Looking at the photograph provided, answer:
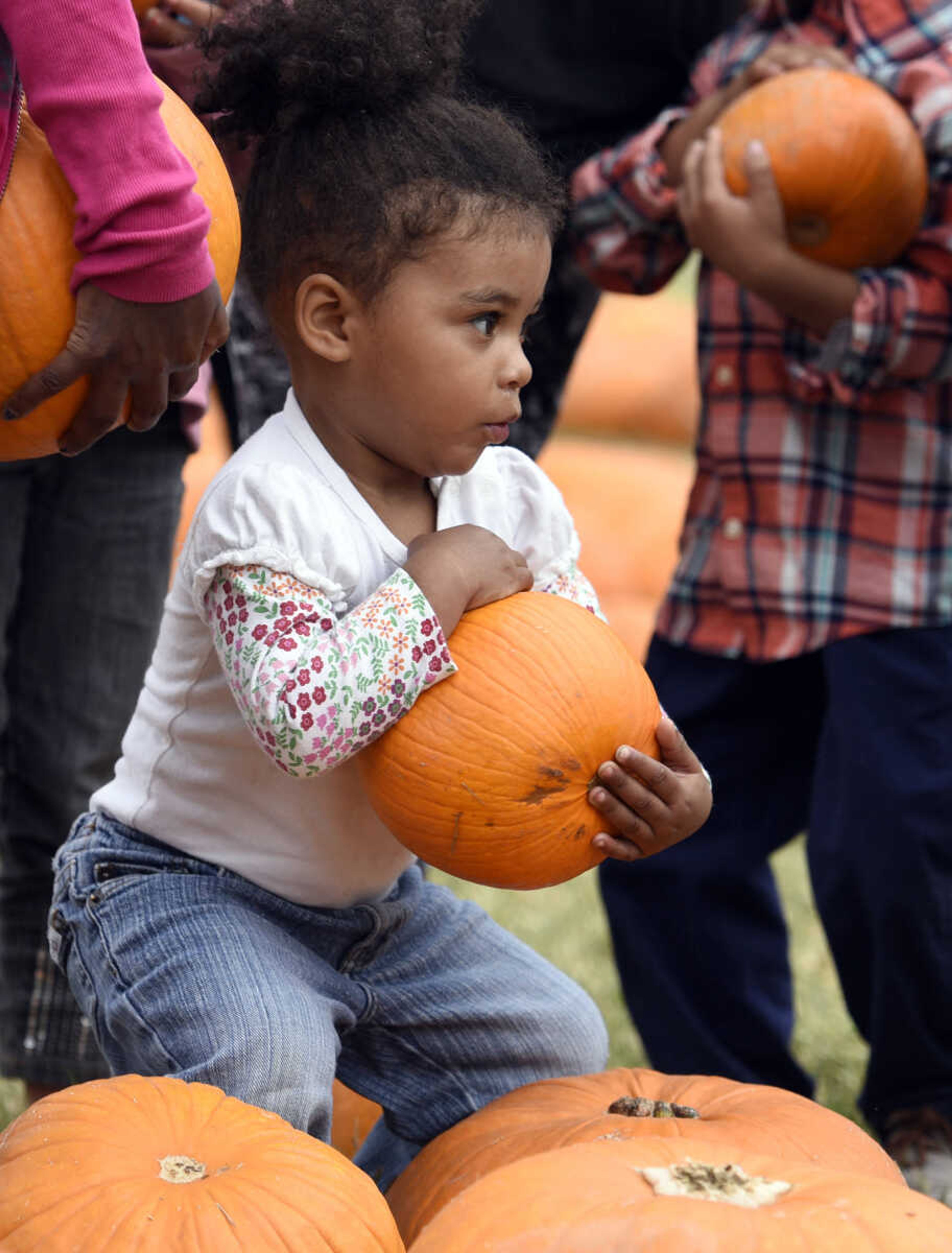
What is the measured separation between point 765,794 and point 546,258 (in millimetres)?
1564

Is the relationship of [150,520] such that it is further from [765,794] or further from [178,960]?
[765,794]

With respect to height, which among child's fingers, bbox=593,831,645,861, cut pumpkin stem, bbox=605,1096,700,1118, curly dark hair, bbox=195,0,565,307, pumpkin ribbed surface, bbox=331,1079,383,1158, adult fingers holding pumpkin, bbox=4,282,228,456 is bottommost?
pumpkin ribbed surface, bbox=331,1079,383,1158

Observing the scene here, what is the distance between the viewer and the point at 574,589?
2564 millimetres

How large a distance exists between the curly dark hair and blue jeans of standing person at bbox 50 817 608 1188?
0.88m

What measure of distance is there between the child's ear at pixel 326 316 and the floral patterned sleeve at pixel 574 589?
49 cm

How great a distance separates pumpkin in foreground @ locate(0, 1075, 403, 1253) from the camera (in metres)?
1.82

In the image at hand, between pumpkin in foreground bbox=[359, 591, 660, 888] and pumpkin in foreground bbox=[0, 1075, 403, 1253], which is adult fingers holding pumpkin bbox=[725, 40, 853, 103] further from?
pumpkin in foreground bbox=[0, 1075, 403, 1253]

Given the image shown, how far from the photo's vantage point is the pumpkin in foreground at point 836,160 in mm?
3137

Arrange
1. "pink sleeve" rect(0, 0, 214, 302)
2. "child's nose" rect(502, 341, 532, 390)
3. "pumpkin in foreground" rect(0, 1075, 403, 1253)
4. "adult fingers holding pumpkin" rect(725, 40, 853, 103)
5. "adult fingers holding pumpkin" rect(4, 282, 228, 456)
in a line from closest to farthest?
1. "pumpkin in foreground" rect(0, 1075, 403, 1253)
2. "pink sleeve" rect(0, 0, 214, 302)
3. "adult fingers holding pumpkin" rect(4, 282, 228, 456)
4. "child's nose" rect(502, 341, 532, 390)
5. "adult fingers holding pumpkin" rect(725, 40, 853, 103)

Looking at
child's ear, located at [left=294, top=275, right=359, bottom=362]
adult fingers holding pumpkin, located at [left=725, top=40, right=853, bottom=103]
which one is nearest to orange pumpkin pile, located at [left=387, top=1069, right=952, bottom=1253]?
child's ear, located at [left=294, top=275, right=359, bottom=362]

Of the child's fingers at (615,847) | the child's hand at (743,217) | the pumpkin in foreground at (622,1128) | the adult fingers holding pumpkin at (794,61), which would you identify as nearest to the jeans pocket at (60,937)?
the pumpkin in foreground at (622,1128)

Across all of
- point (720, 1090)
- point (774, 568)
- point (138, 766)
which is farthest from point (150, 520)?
point (720, 1090)

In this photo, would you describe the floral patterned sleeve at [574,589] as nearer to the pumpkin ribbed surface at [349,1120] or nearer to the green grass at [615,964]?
the pumpkin ribbed surface at [349,1120]

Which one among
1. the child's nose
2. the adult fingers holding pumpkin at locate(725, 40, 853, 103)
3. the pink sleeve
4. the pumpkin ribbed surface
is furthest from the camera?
the adult fingers holding pumpkin at locate(725, 40, 853, 103)
